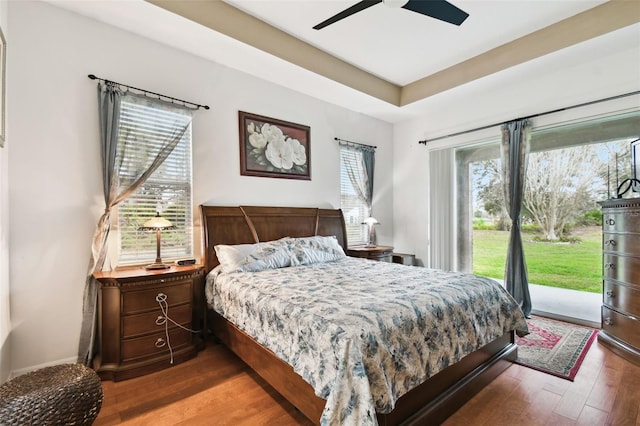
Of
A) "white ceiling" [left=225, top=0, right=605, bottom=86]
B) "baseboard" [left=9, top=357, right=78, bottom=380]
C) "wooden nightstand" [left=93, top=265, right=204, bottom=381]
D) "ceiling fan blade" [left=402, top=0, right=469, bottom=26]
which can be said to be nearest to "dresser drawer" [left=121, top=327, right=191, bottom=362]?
"wooden nightstand" [left=93, top=265, right=204, bottom=381]

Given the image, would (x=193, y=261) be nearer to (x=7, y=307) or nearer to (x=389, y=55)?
(x=7, y=307)

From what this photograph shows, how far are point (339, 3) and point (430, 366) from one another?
3.08m

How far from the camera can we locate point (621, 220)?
2684mm

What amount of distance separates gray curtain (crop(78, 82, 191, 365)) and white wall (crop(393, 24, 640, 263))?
3825mm

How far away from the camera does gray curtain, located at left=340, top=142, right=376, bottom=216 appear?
471cm

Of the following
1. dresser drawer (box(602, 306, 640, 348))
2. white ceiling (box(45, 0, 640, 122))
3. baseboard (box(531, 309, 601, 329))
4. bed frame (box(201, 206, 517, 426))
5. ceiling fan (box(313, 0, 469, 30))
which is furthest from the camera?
baseboard (box(531, 309, 601, 329))

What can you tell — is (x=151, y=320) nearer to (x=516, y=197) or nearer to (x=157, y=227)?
(x=157, y=227)

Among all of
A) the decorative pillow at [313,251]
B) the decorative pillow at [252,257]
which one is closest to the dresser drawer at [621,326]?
the decorative pillow at [313,251]

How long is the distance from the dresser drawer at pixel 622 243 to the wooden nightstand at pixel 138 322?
154 inches

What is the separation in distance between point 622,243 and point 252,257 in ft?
11.2

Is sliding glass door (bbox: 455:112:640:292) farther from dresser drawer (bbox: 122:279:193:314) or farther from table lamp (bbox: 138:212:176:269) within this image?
table lamp (bbox: 138:212:176:269)

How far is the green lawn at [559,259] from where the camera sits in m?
3.54

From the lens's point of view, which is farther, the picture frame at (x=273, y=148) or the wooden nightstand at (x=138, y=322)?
the picture frame at (x=273, y=148)

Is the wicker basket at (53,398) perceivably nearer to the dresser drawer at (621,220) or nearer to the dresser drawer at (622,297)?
the dresser drawer at (622,297)
